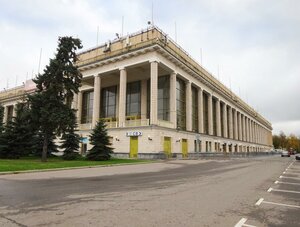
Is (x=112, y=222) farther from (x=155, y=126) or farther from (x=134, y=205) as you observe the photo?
(x=155, y=126)

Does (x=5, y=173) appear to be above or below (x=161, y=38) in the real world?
below

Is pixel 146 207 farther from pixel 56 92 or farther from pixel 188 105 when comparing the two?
pixel 188 105

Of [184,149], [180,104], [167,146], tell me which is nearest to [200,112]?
[180,104]

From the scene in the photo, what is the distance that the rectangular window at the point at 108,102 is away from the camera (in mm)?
49969

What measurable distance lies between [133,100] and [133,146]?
12136 mm

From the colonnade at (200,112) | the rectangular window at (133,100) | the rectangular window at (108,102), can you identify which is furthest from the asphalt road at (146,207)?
the rectangular window at (108,102)

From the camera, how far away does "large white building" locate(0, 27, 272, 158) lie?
37062 millimetres

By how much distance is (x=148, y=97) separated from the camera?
149 ft

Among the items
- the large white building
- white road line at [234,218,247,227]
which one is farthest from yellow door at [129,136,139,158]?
white road line at [234,218,247,227]

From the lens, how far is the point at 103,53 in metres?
45.8

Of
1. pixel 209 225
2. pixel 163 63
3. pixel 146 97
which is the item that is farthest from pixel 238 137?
pixel 209 225

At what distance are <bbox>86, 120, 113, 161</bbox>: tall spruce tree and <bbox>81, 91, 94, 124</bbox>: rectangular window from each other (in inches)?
948

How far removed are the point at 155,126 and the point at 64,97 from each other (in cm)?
1252

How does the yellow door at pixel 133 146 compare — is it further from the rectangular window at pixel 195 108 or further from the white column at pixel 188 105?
the rectangular window at pixel 195 108
